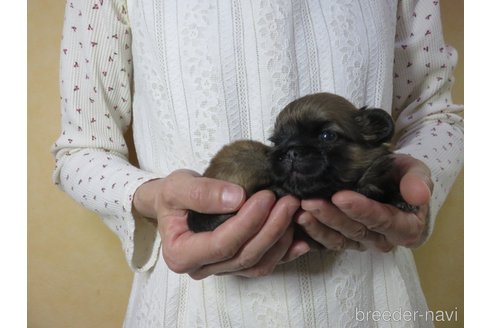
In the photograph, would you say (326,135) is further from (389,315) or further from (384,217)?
(389,315)

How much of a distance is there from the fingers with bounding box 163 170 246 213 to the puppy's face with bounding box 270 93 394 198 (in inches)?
2.8

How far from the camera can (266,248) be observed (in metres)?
0.61

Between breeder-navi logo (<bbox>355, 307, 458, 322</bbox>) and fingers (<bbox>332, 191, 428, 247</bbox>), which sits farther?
breeder-navi logo (<bbox>355, 307, 458, 322</bbox>)

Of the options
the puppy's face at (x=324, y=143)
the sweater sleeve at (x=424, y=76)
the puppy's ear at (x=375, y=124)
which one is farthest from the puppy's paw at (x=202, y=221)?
the sweater sleeve at (x=424, y=76)

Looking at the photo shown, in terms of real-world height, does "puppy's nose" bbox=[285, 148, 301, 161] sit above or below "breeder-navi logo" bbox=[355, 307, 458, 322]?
above

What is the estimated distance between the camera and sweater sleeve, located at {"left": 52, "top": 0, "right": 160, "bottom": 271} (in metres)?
0.81

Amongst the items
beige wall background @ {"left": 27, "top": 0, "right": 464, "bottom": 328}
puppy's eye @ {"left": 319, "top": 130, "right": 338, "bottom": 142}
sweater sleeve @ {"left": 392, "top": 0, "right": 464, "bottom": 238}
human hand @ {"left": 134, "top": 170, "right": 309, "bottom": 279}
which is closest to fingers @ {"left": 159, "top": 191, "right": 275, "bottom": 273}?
human hand @ {"left": 134, "top": 170, "right": 309, "bottom": 279}

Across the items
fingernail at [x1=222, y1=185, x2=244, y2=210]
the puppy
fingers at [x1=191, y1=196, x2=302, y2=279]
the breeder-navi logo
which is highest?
the puppy

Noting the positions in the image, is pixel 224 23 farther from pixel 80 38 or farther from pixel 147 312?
pixel 147 312

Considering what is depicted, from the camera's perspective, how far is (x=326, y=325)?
2.37 feet

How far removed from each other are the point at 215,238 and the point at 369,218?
0.67 ft

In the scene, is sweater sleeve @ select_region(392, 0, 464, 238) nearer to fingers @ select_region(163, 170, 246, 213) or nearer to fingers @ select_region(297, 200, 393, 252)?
fingers @ select_region(297, 200, 393, 252)

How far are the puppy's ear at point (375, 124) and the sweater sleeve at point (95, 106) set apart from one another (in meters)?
0.39

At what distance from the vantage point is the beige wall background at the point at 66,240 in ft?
3.32
